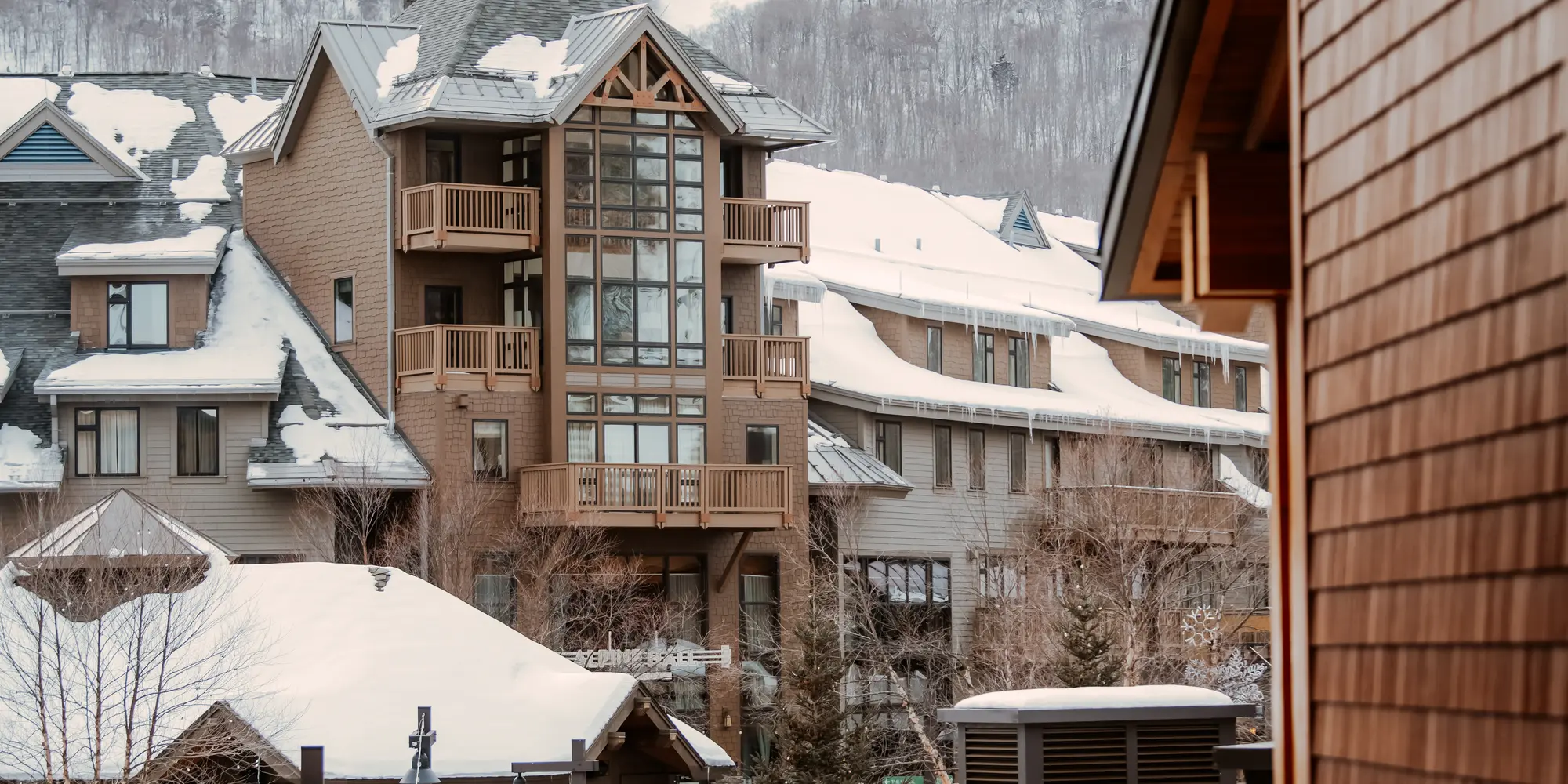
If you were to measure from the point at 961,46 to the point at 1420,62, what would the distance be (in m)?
161

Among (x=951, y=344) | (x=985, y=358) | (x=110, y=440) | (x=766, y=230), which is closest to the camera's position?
(x=110, y=440)

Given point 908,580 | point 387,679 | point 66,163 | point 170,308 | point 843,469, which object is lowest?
point 908,580

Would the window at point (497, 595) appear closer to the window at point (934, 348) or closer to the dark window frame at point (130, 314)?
the dark window frame at point (130, 314)

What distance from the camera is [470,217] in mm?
45969

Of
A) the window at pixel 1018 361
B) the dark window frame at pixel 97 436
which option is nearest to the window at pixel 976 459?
the window at pixel 1018 361

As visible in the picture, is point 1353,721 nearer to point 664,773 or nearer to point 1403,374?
point 1403,374

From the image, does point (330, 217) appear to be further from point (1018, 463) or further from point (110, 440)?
point (1018, 463)

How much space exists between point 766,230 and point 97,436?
1328 centimetres

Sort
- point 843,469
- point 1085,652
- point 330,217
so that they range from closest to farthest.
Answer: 1. point 1085,652
2. point 330,217
3. point 843,469

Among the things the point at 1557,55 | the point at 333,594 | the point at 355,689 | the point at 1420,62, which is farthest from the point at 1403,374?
the point at 333,594

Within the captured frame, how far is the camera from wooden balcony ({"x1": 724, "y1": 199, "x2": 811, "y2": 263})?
159ft

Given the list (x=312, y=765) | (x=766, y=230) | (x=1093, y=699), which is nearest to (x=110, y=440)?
(x=766, y=230)

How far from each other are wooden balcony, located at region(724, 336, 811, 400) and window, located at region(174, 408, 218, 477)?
32.3ft

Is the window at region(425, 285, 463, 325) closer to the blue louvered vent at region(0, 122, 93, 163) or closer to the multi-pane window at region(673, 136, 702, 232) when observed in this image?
the multi-pane window at region(673, 136, 702, 232)
